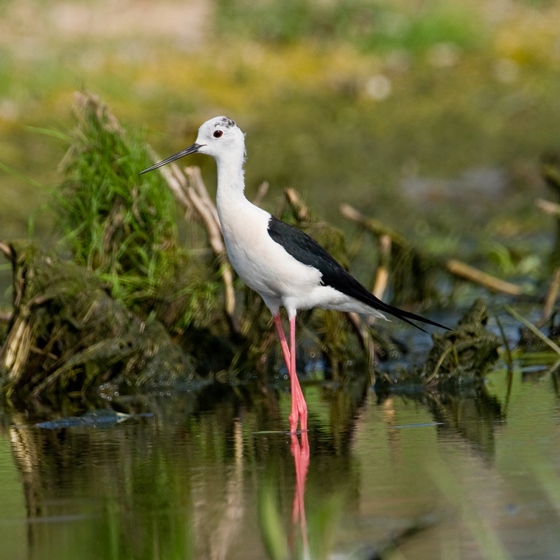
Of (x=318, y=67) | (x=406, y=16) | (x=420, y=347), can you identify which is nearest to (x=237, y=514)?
(x=420, y=347)

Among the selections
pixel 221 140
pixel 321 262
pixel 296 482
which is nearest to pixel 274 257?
pixel 321 262

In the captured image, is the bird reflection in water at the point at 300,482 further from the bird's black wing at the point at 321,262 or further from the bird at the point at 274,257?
the bird's black wing at the point at 321,262

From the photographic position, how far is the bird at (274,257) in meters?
6.68

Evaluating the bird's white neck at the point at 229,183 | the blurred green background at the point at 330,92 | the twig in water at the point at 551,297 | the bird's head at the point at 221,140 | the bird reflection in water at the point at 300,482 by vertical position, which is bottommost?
the bird reflection in water at the point at 300,482

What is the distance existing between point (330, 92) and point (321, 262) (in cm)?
1113

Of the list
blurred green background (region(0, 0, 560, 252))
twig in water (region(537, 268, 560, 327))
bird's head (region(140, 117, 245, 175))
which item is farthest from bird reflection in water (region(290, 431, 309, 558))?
blurred green background (region(0, 0, 560, 252))

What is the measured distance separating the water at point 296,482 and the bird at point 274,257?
20.3 inches

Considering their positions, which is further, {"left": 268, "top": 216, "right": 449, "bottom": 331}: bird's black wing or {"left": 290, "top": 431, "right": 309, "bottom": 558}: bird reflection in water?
{"left": 268, "top": 216, "right": 449, "bottom": 331}: bird's black wing

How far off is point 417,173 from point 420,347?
6943 mm

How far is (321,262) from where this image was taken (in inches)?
267

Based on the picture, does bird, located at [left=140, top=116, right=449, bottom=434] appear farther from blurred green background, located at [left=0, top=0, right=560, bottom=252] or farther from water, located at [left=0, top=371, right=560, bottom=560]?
blurred green background, located at [left=0, top=0, right=560, bottom=252]

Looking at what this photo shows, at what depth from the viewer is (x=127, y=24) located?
20.0 meters

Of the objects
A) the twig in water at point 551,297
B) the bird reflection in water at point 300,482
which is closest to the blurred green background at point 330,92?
the twig in water at point 551,297

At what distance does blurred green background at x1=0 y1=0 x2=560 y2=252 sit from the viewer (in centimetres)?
1498
